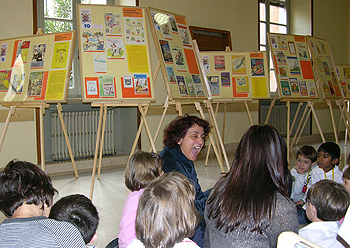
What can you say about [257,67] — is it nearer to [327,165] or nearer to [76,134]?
[327,165]

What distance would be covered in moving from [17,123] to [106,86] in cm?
181

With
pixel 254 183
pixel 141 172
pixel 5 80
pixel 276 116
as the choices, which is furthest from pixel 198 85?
pixel 276 116

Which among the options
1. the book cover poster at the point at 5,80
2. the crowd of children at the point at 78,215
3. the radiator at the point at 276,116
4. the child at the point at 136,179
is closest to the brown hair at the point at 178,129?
the child at the point at 136,179

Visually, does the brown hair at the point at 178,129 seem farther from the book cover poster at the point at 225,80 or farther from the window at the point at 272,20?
the window at the point at 272,20

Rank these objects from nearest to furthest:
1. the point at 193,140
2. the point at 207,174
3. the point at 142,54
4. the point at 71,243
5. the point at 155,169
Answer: the point at 71,243, the point at 155,169, the point at 193,140, the point at 142,54, the point at 207,174

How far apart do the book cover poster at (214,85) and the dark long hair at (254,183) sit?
404 cm

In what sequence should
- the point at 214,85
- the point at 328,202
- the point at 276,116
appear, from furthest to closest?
the point at 276,116, the point at 214,85, the point at 328,202

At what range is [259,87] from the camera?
553 centimetres

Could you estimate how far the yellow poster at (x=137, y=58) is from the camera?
12.8ft

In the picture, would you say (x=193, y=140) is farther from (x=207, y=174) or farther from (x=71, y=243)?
(x=207, y=174)

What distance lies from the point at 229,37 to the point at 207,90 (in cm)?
288

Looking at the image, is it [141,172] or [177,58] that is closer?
[141,172]

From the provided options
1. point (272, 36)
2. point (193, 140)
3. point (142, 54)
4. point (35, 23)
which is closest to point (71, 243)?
point (193, 140)

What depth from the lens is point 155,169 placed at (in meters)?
2.06
